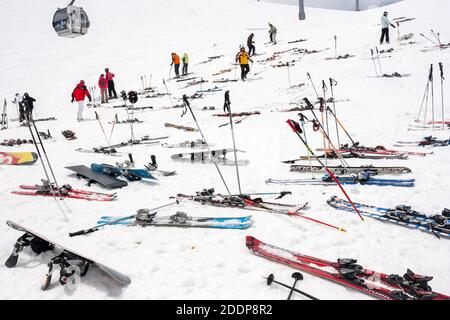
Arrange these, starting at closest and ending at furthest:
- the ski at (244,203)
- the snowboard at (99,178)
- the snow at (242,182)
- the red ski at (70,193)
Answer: the snow at (242,182)
the ski at (244,203)
the red ski at (70,193)
the snowboard at (99,178)

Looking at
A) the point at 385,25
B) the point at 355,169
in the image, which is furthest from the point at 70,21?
the point at 385,25

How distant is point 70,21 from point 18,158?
512 centimetres

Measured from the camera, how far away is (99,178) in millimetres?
7625

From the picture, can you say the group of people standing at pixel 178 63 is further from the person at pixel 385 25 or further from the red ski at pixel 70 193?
the red ski at pixel 70 193

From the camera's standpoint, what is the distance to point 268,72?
70.6ft

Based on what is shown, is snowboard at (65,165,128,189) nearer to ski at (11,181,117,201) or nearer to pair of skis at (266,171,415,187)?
ski at (11,181,117,201)

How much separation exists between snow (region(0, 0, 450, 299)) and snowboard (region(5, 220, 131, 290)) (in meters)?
0.12

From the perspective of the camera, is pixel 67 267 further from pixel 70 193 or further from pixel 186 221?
pixel 70 193

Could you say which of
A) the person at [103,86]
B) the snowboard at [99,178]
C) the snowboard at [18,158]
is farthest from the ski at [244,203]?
the person at [103,86]

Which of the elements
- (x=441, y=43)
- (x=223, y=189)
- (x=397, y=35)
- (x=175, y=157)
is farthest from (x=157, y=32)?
(x=223, y=189)

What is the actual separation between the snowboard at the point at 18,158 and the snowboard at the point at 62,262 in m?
5.60

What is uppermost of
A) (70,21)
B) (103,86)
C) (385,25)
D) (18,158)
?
(385,25)

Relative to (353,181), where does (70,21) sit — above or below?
above

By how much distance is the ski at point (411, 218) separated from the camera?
4430 mm
